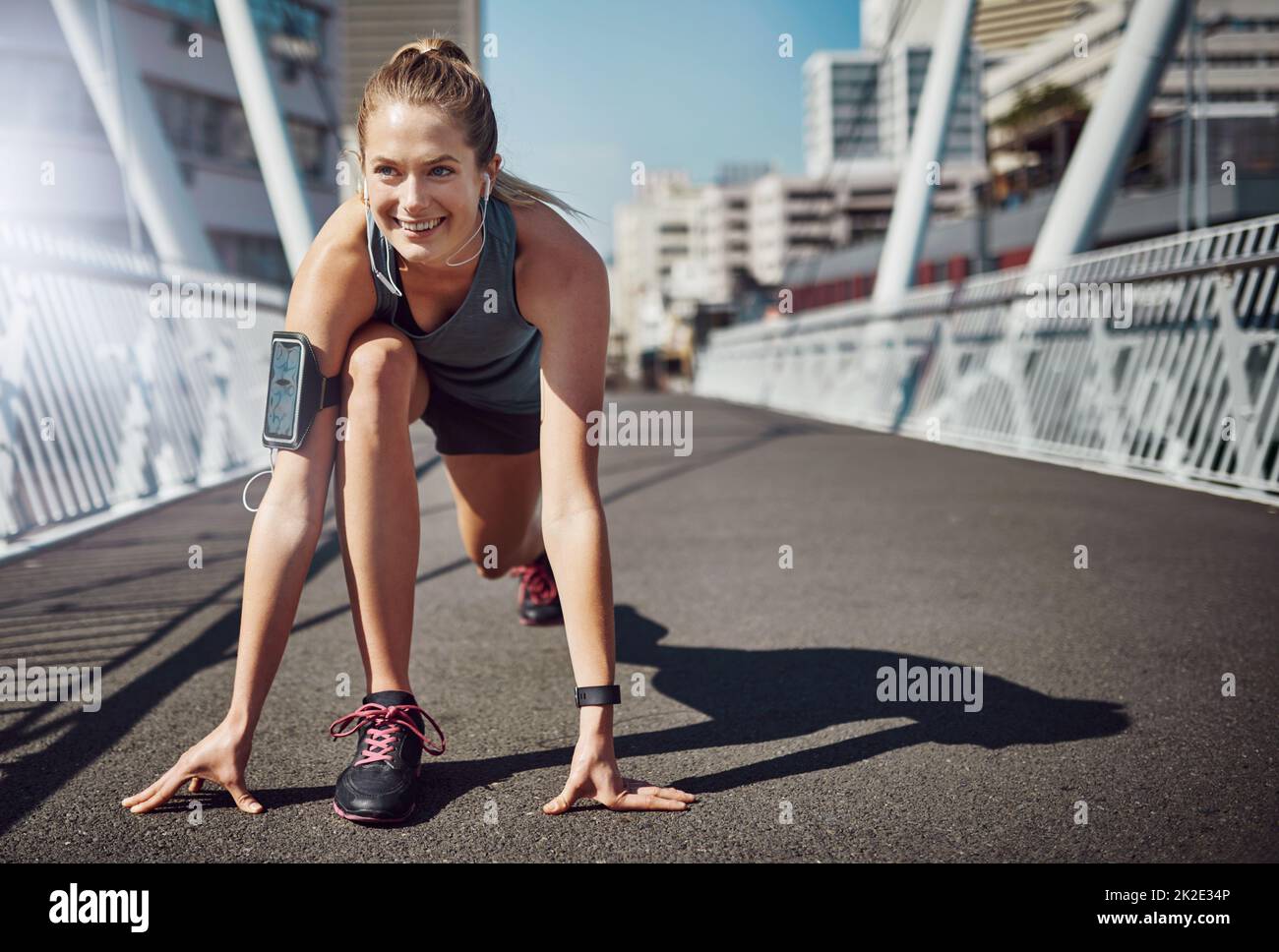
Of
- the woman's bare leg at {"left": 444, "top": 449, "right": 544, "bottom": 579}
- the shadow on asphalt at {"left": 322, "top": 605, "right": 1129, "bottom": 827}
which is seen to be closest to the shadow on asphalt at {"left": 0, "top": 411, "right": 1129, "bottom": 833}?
the shadow on asphalt at {"left": 322, "top": 605, "right": 1129, "bottom": 827}

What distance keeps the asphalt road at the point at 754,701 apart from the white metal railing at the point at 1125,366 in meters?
1.56

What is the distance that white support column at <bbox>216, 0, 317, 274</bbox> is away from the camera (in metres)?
11.0

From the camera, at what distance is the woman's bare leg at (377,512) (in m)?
2.49

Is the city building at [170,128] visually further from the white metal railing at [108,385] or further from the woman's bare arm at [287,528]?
the woman's bare arm at [287,528]

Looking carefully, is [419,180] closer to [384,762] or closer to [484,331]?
[484,331]

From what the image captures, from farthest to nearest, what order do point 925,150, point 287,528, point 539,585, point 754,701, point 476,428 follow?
point 925,150 < point 539,585 < point 476,428 < point 754,701 < point 287,528

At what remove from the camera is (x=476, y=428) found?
3.28 metres

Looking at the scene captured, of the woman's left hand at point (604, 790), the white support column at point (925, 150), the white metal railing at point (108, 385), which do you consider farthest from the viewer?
the white support column at point (925, 150)

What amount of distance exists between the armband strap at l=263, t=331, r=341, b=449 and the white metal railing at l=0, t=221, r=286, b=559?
12.3 ft

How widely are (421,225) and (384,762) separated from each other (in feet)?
3.50

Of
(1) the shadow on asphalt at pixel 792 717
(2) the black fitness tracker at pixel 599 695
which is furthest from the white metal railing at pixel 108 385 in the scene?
(2) the black fitness tracker at pixel 599 695

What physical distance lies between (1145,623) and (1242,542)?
1905 mm

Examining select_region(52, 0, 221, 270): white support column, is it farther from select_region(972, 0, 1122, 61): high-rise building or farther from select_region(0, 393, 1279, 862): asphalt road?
select_region(972, 0, 1122, 61): high-rise building

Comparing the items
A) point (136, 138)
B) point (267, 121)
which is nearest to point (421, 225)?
point (136, 138)
